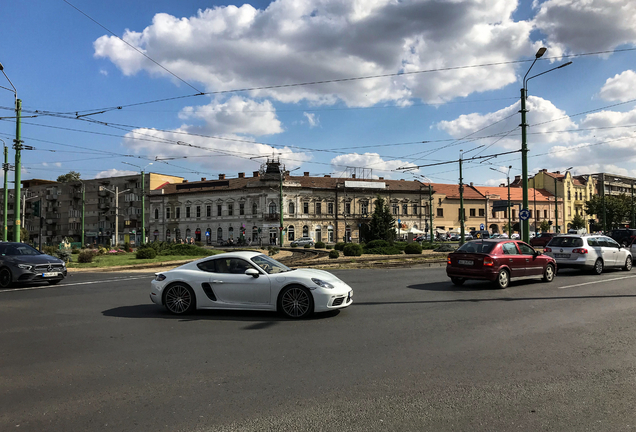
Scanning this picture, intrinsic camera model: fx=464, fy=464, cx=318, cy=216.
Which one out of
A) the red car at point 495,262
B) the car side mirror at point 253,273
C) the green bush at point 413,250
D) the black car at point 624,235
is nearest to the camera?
the car side mirror at point 253,273

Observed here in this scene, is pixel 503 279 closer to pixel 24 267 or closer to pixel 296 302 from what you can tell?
pixel 296 302

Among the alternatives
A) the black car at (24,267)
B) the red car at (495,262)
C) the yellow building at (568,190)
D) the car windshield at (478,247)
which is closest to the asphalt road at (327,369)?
the red car at (495,262)

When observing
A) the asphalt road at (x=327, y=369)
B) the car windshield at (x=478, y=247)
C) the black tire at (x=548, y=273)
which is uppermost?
the car windshield at (x=478, y=247)

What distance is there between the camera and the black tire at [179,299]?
9.34 m

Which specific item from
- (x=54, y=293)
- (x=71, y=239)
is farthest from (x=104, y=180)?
(x=54, y=293)

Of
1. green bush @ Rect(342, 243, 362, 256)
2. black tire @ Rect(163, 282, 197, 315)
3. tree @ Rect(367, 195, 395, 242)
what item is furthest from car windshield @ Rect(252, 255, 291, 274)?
tree @ Rect(367, 195, 395, 242)

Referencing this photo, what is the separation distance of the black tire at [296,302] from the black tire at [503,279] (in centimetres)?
686

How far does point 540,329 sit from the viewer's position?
769 cm

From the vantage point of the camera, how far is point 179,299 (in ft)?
30.8

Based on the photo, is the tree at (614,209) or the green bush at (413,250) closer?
the green bush at (413,250)

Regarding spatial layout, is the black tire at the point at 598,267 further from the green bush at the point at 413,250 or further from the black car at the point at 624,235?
the black car at the point at 624,235

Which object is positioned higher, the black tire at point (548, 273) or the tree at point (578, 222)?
the tree at point (578, 222)

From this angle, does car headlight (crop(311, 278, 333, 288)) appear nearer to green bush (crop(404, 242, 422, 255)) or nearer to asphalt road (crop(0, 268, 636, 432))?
asphalt road (crop(0, 268, 636, 432))

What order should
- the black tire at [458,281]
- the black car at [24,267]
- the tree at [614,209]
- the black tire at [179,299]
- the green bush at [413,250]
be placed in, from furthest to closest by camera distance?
the tree at [614,209] < the green bush at [413,250] < the black car at [24,267] < the black tire at [458,281] < the black tire at [179,299]
